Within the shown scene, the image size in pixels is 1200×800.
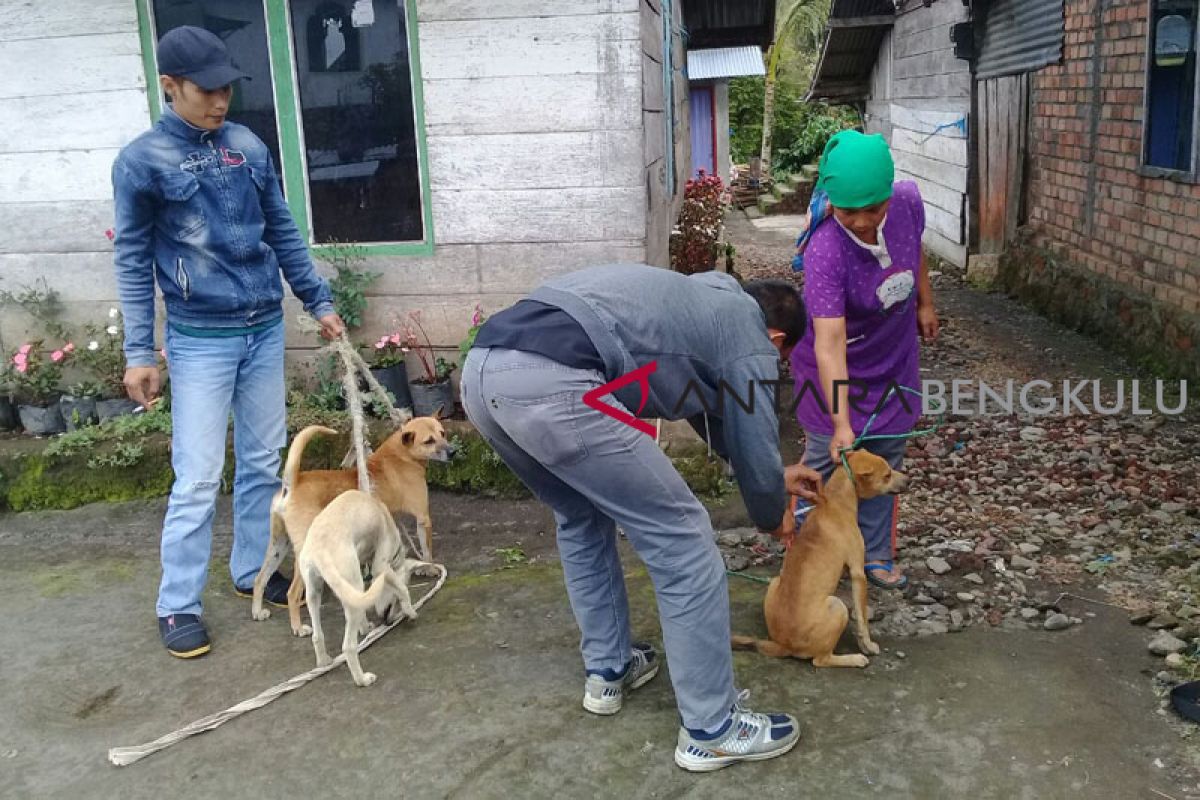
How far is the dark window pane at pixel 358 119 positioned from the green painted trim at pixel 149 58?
2.79ft

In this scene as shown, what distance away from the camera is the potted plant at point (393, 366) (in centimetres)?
598

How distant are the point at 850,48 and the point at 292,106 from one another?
1325 centimetres

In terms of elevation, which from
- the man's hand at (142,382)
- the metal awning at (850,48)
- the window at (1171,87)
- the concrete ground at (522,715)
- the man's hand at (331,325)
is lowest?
the concrete ground at (522,715)

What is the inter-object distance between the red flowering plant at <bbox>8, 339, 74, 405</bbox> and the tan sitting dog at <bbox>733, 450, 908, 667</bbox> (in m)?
4.73

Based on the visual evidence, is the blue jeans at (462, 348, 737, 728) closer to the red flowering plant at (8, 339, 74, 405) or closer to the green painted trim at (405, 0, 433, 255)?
the green painted trim at (405, 0, 433, 255)

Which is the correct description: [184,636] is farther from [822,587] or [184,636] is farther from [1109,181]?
[1109,181]

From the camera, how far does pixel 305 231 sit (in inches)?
241

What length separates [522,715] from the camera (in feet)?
11.4

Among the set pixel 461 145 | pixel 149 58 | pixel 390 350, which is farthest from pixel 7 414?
pixel 461 145

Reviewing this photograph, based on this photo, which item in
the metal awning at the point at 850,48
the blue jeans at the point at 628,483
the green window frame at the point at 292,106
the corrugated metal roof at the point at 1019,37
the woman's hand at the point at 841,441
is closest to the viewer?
the blue jeans at the point at 628,483

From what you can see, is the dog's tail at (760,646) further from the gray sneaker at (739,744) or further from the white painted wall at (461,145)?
the white painted wall at (461,145)

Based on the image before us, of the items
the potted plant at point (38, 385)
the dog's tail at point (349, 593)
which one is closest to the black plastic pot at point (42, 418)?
the potted plant at point (38, 385)

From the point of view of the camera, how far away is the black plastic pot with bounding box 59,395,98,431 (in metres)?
6.13

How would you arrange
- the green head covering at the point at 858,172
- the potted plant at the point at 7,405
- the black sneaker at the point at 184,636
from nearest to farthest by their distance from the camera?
the green head covering at the point at 858,172
the black sneaker at the point at 184,636
the potted plant at the point at 7,405
